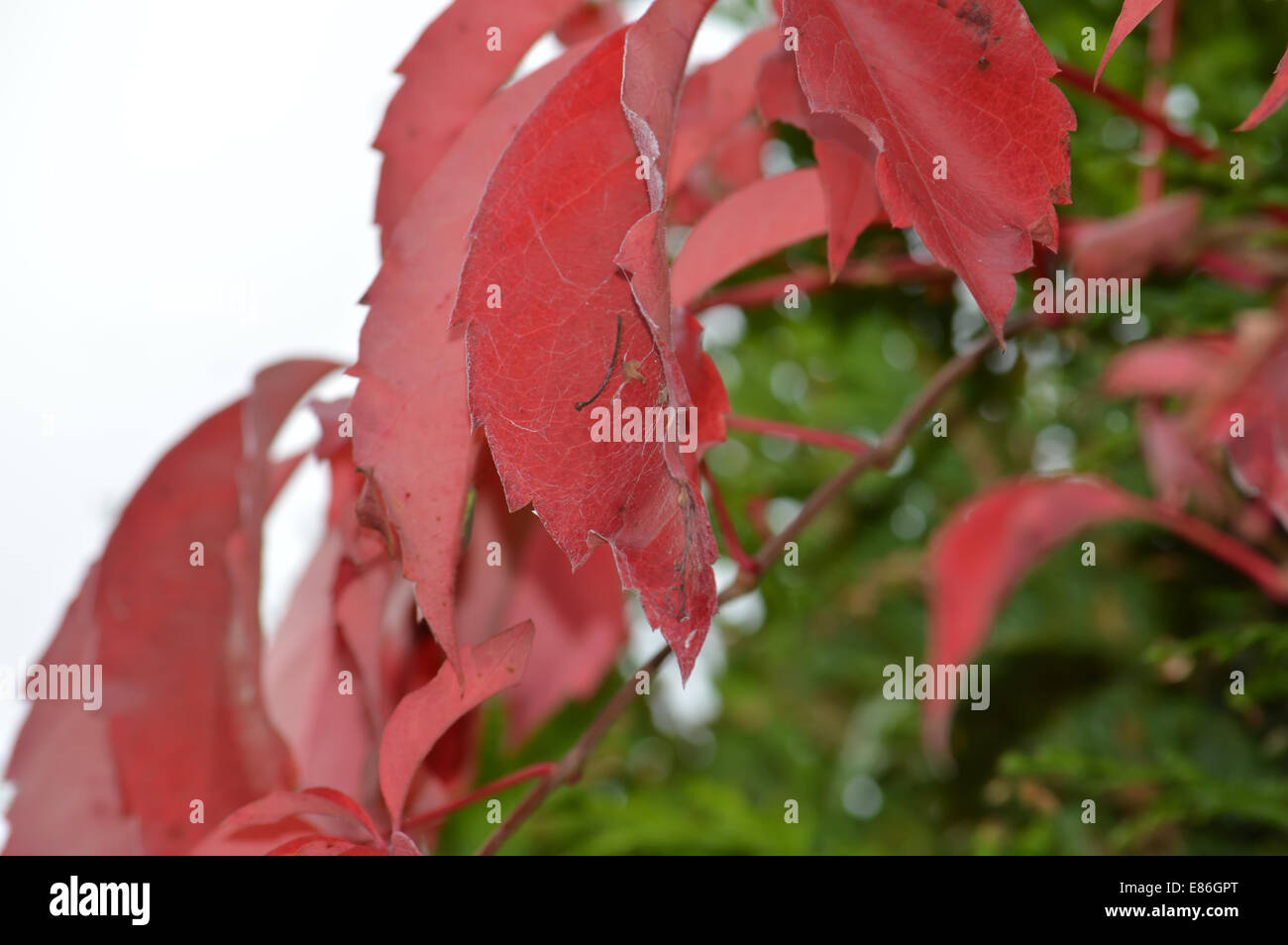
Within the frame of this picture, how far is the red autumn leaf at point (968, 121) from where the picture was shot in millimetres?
282

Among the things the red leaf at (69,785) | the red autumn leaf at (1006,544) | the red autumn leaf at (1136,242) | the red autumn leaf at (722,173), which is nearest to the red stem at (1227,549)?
the red autumn leaf at (1006,544)

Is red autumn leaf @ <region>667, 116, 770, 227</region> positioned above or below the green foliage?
above

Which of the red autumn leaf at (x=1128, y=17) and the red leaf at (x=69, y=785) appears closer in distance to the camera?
the red autumn leaf at (x=1128, y=17)

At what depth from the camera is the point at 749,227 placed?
410 millimetres

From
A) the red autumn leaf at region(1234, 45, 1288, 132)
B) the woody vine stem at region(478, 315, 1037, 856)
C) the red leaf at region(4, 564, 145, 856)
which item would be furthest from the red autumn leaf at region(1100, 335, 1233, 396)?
the red leaf at region(4, 564, 145, 856)

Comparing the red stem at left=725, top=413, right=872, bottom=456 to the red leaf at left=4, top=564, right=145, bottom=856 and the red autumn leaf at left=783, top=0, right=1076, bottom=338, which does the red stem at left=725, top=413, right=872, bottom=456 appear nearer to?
A: the red autumn leaf at left=783, top=0, right=1076, bottom=338

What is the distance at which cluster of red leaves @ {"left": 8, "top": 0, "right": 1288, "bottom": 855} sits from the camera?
0.28m

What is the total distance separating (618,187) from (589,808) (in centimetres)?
62

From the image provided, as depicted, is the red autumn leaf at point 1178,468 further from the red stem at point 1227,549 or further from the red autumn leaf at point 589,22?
the red autumn leaf at point 589,22

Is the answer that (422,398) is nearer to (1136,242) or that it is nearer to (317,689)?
(317,689)

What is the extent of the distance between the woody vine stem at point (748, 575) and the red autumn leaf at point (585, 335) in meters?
0.08

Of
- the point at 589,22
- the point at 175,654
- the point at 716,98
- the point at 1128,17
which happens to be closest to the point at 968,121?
the point at 1128,17
